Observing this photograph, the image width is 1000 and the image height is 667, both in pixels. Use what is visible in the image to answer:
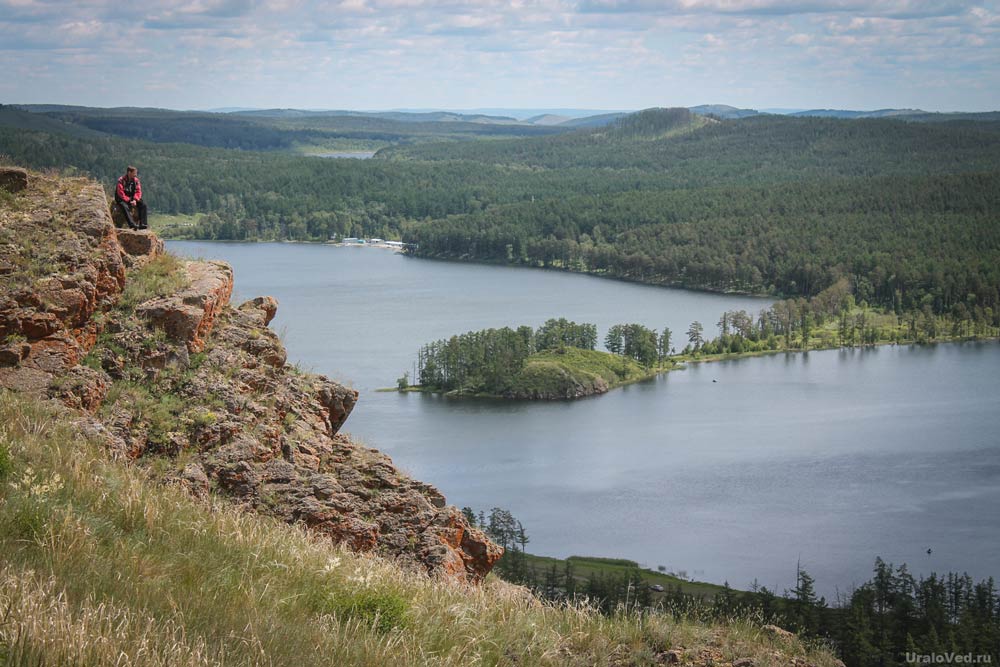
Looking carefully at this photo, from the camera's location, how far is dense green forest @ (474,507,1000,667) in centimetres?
2720

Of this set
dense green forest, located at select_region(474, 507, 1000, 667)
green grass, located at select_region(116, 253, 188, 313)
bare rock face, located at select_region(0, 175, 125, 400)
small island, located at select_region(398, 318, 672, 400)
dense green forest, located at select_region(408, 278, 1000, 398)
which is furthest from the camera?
dense green forest, located at select_region(408, 278, 1000, 398)

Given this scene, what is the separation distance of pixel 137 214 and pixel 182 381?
11.3ft

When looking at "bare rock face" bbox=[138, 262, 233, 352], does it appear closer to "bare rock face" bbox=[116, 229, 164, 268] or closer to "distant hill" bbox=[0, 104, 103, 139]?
"bare rock face" bbox=[116, 229, 164, 268]

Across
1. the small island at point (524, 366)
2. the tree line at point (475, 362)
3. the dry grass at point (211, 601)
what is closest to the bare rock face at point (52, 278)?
the dry grass at point (211, 601)

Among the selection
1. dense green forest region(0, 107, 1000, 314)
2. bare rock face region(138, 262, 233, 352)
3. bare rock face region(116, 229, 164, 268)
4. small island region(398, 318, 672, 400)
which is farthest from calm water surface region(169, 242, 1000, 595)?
dense green forest region(0, 107, 1000, 314)

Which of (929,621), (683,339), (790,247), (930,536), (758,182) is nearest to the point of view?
(929,621)

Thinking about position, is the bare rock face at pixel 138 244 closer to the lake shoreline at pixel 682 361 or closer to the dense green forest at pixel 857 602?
the dense green forest at pixel 857 602

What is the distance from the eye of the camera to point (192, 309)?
39.1 ft

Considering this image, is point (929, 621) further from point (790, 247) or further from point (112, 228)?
point (790, 247)

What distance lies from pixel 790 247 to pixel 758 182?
61.4 m

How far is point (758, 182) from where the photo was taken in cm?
18738

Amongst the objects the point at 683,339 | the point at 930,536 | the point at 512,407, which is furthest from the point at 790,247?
the point at 930,536

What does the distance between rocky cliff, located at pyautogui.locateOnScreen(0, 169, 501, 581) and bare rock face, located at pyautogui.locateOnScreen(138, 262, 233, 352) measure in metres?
0.02

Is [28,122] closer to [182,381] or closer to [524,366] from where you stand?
[524,366]
